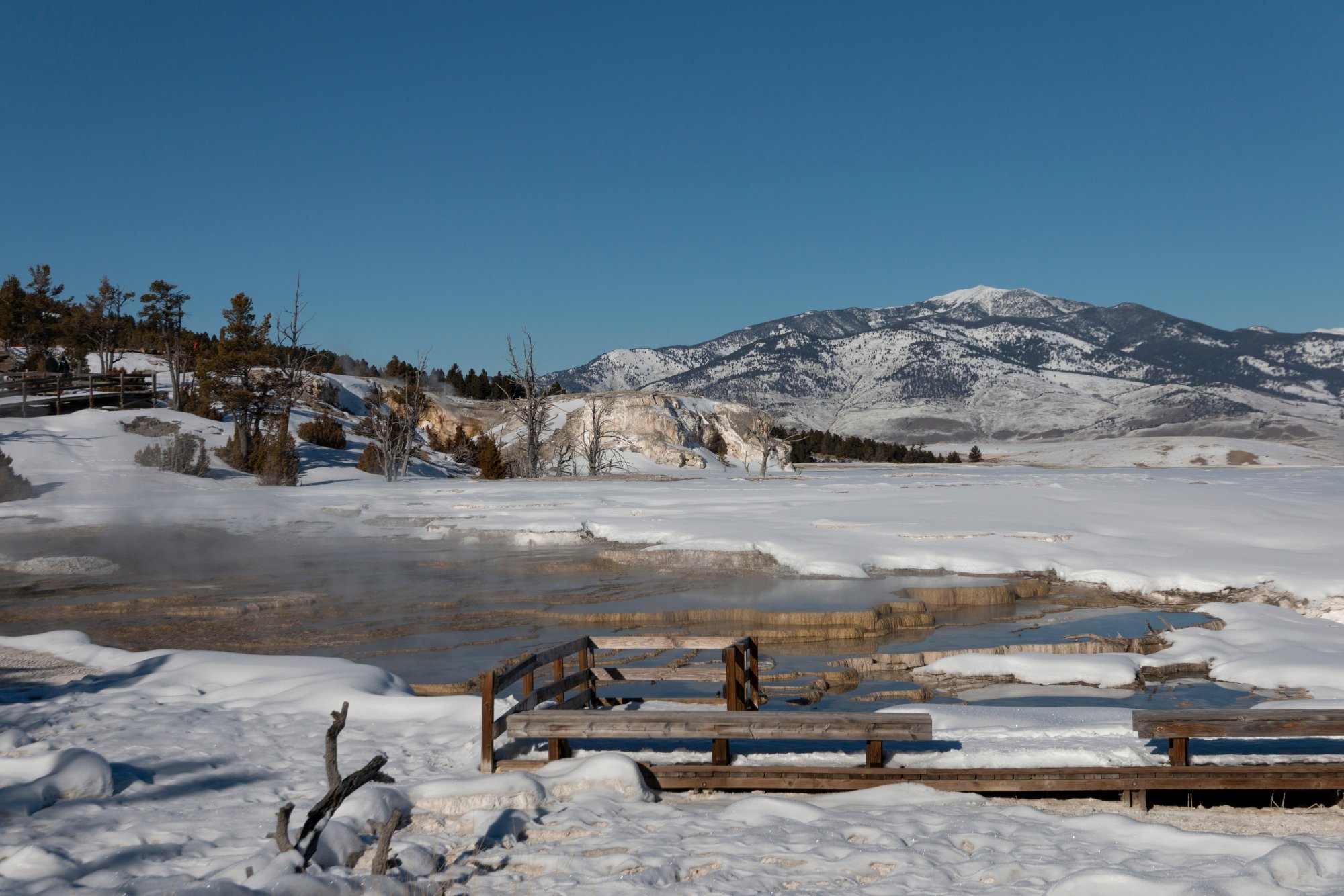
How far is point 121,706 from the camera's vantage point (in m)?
8.64

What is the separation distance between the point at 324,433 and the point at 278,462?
10.3m

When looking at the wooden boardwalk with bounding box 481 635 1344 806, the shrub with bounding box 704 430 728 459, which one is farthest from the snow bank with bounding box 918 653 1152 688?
the shrub with bounding box 704 430 728 459

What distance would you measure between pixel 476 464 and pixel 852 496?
25.6 metres

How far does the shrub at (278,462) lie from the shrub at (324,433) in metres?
6.92

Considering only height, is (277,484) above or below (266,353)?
below

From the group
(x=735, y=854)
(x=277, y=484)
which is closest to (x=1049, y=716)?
(x=735, y=854)

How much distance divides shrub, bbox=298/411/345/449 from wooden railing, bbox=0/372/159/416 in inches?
256

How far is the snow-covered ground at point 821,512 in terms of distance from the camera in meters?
17.6

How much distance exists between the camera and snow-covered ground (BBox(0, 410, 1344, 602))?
1764 cm

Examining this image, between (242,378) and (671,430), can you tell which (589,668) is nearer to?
(242,378)

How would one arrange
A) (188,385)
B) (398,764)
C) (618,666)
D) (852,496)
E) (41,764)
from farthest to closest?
1. (188,385)
2. (852,496)
3. (618,666)
4. (398,764)
5. (41,764)

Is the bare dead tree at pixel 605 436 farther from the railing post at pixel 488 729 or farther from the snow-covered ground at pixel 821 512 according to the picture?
the railing post at pixel 488 729

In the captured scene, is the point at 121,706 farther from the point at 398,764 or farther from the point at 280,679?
the point at 398,764

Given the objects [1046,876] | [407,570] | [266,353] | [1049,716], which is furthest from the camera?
[266,353]
